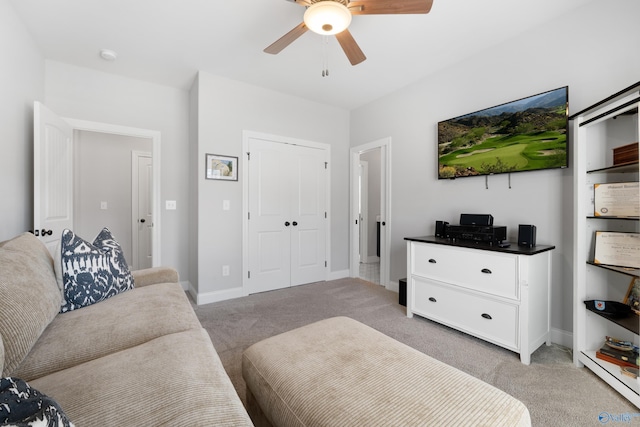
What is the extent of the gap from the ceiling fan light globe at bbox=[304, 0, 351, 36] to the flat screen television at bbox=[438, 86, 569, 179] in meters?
1.63

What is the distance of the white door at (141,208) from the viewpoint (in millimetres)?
4312

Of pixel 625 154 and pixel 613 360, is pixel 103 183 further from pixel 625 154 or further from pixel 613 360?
pixel 613 360

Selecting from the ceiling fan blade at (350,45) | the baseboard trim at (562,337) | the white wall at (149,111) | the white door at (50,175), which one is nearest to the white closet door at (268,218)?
the white wall at (149,111)

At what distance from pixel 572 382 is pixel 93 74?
194 inches

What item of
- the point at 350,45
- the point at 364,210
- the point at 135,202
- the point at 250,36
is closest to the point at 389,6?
the point at 350,45

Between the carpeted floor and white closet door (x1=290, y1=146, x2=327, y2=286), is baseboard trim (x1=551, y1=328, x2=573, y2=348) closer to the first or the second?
the carpeted floor

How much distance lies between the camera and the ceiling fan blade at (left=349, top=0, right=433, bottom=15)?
1.61m

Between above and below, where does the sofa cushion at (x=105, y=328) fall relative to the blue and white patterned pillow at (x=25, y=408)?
below

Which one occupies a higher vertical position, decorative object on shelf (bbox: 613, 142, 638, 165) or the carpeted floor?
decorative object on shelf (bbox: 613, 142, 638, 165)

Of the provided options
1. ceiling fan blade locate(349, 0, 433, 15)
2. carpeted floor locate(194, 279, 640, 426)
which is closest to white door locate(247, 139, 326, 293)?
carpeted floor locate(194, 279, 640, 426)

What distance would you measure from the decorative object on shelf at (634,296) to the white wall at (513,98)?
373 millimetres

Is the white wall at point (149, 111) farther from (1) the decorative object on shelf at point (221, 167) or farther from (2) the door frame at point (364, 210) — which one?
(2) the door frame at point (364, 210)

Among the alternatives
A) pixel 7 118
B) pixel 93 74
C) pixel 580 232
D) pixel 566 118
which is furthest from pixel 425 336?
pixel 93 74

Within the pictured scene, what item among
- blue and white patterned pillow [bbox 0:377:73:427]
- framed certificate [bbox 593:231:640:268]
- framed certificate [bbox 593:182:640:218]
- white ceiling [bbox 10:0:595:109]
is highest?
white ceiling [bbox 10:0:595:109]
